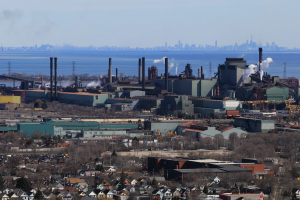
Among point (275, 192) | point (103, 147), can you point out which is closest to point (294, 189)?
point (275, 192)

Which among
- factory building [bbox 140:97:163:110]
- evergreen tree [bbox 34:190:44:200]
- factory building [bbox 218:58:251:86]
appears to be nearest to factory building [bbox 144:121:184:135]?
factory building [bbox 140:97:163:110]

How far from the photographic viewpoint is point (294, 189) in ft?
65.4

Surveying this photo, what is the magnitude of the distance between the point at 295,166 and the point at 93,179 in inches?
282

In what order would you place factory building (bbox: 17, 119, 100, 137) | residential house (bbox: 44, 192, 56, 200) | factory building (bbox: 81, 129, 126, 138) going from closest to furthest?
residential house (bbox: 44, 192, 56, 200) < factory building (bbox: 17, 119, 100, 137) < factory building (bbox: 81, 129, 126, 138)

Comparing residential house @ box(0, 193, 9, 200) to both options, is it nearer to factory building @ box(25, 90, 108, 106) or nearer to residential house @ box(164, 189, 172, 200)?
residential house @ box(164, 189, 172, 200)

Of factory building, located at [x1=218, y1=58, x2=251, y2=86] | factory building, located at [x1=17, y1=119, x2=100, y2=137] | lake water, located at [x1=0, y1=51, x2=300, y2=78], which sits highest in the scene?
lake water, located at [x1=0, y1=51, x2=300, y2=78]

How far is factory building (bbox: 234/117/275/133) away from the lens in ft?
119

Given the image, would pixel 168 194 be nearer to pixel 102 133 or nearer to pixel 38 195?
pixel 38 195

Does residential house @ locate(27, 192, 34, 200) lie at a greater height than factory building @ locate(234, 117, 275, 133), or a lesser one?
lesser

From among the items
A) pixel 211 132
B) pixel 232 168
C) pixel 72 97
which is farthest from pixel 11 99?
pixel 232 168

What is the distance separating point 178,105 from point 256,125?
9057mm

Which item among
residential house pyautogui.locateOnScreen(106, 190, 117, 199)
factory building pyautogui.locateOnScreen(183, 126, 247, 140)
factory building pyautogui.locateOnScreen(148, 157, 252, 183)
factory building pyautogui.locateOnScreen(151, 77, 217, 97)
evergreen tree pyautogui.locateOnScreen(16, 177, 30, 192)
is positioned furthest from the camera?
factory building pyautogui.locateOnScreen(151, 77, 217, 97)

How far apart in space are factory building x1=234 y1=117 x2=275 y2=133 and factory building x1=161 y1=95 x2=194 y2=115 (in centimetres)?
676

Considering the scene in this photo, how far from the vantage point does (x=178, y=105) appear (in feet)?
147
